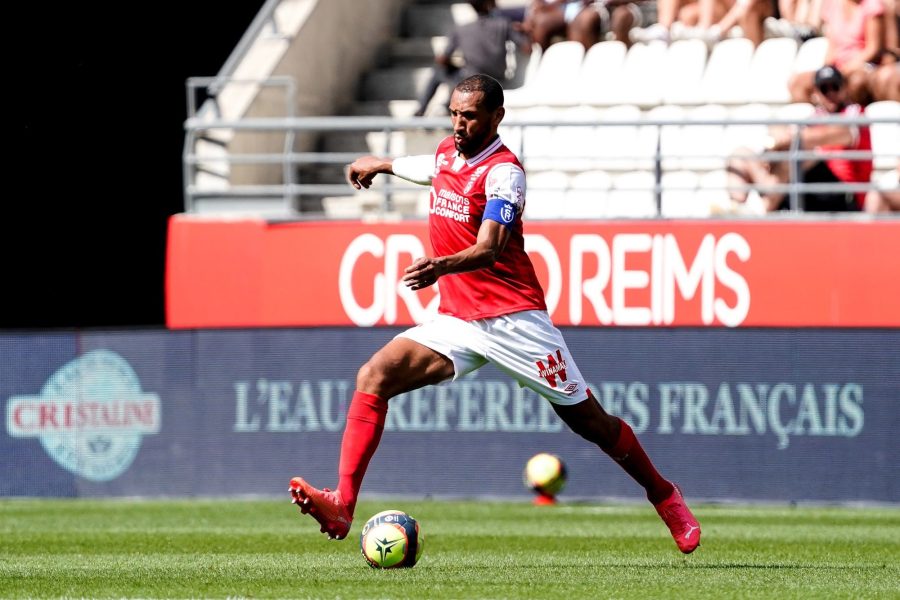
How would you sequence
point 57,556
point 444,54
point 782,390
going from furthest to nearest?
point 444,54 → point 782,390 → point 57,556

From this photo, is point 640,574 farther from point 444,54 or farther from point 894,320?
point 444,54

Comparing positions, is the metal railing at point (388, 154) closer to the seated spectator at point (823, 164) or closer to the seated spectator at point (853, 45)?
the seated spectator at point (823, 164)

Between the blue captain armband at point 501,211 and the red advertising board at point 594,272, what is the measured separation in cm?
735

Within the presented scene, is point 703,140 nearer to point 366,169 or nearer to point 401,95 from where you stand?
point 401,95

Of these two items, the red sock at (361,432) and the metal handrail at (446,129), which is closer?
the red sock at (361,432)

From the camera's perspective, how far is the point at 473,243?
870cm

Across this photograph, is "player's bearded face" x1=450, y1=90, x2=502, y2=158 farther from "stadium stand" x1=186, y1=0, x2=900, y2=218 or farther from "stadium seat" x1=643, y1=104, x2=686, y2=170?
"stadium seat" x1=643, y1=104, x2=686, y2=170

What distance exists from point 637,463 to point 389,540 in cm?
136

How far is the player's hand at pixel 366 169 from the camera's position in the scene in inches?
364

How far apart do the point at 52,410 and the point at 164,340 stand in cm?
117

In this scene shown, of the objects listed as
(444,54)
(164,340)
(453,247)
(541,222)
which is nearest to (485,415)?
(541,222)

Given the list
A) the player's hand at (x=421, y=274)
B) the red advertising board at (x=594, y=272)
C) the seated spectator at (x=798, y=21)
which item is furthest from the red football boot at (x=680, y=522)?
the seated spectator at (x=798, y=21)

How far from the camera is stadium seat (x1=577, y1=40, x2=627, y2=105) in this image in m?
18.7

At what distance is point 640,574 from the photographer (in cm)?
849
